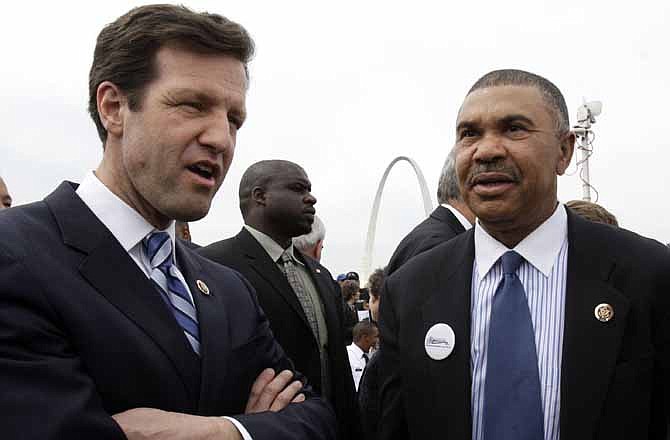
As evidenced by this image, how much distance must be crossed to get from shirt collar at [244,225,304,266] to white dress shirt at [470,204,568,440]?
1853 millimetres

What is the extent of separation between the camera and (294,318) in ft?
13.8

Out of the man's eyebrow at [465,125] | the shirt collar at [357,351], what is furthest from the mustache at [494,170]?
the shirt collar at [357,351]

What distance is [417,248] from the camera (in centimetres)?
401

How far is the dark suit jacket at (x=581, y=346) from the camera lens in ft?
8.02

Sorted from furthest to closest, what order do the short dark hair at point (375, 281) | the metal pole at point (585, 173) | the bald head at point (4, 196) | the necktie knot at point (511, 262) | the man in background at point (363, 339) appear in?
the metal pole at point (585, 173) < the short dark hair at point (375, 281) < the man in background at point (363, 339) < the bald head at point (4, 196) < the necktie knot at point (511, 262)

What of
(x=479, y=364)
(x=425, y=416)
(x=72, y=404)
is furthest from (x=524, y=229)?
(x=72, y=404)

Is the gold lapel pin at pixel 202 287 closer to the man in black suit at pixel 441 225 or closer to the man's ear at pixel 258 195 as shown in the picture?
the man in black suit at pixel 441 225

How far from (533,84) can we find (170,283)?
161cm

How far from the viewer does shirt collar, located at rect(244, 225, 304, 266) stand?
14.8ft

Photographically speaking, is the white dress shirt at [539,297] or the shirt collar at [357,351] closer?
the white dress shirt at [539,297]

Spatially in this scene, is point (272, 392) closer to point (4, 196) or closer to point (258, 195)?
point (258, 195)

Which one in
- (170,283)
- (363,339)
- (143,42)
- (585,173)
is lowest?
(363,339)

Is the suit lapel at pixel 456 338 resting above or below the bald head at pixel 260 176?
below

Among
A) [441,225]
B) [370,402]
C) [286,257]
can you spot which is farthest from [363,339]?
[370,402]
